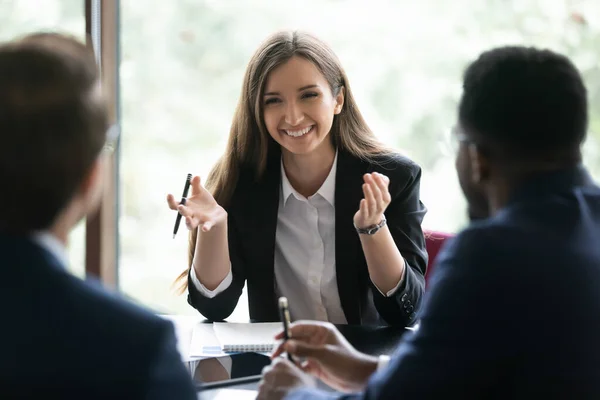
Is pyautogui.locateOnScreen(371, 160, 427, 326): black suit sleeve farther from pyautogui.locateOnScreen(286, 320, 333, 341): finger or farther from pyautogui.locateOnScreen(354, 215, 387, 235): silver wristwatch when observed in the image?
pyautogui.locateOnScreen(286, 320, 333, 341): finger

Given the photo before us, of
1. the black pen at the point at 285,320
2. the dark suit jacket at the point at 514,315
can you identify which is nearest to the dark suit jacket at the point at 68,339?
the dark suit jacket at the point at 514,315

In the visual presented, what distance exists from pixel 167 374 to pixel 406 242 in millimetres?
1311

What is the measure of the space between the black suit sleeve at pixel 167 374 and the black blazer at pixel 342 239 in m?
1.16

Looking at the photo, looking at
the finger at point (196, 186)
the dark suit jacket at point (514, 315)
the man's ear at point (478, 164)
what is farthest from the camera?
the finger at point (196, 186)

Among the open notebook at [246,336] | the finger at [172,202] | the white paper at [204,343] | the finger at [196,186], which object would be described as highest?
the finger at [196,186]

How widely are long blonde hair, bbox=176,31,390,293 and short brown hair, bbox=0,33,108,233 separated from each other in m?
1.30

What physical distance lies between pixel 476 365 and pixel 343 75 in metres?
1.40

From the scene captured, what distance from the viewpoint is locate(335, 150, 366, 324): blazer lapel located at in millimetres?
2199

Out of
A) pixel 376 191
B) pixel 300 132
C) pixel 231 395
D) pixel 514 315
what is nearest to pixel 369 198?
pixel 376 191

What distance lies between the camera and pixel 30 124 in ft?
3.00

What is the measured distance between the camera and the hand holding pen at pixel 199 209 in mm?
2027

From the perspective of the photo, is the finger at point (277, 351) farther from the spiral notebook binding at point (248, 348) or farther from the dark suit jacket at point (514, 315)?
the dark suit jacket at point (514, 315)

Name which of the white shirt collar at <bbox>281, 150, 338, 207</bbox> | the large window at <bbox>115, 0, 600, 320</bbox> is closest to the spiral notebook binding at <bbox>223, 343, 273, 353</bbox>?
the white shirt collar at <bbox>281, 150, 338, 207</bbox>

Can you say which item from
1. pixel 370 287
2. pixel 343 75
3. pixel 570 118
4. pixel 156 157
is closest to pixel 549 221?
pixel 570 118
